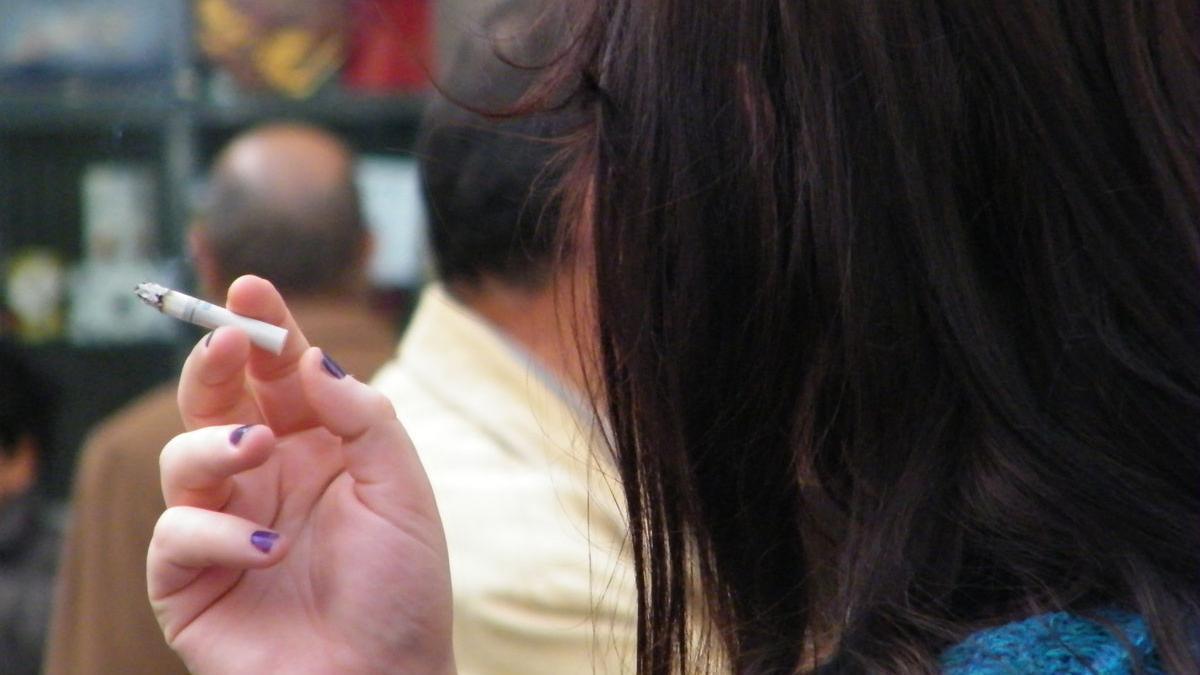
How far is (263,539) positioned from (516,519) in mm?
926

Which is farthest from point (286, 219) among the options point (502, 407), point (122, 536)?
point (502, 407)

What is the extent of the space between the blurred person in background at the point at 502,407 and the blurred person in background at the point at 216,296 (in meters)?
0.69

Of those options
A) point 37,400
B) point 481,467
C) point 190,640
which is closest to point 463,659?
point 481,467

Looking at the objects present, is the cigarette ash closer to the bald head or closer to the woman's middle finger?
the woman's middle finger

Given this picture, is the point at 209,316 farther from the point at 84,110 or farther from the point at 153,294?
the point at 84,110

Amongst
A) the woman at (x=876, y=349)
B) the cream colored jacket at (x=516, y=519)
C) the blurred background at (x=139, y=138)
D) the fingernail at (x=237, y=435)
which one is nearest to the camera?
the woman at (x=876, y=349)

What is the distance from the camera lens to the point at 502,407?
7.31 feet

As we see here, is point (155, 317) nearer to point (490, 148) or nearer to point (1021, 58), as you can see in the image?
point (490, 148)

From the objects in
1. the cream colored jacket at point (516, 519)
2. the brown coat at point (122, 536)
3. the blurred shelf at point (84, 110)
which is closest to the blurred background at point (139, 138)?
the blurred shelf at point (84, 110)

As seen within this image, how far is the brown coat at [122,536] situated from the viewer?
9.62 ft

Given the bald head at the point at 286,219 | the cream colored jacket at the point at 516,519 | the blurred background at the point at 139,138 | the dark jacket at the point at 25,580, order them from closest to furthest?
the cream colored jacket at the point at 516,519
the bald head at the point at 286,219
the dark jacket at the point at 25,580
the blurred background at the point at 139,138

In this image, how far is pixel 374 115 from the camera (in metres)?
4.87

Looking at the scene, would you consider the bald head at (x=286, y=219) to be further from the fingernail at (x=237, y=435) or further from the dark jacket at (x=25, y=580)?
the fingernail at (x=237, y=435)

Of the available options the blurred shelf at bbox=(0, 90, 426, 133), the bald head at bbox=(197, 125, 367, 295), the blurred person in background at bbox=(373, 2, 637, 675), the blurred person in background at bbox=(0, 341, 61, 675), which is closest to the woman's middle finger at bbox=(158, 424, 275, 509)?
the blurred person in background at bbox=(373, 2, 637, 675)
